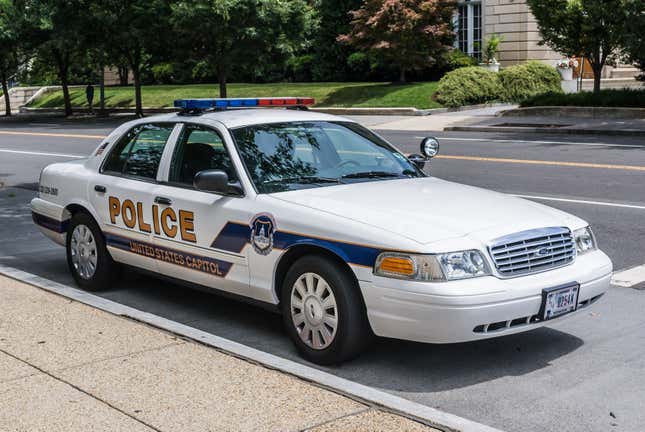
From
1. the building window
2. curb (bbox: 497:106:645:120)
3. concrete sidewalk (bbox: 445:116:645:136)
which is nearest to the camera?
concrete sidewalk (bbox: 445:116:645:136)

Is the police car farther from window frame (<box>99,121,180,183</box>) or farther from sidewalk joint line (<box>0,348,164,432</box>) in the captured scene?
sidewalk joint line (<box>0,348,164,432</box>)

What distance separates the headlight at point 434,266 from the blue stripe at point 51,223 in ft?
12.0

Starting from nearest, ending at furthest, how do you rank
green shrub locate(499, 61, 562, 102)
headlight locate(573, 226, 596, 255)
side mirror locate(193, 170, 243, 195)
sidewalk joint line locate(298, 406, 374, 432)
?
sidewalk joint line locate(298, 406, 374, 432), headlight locate(573, 226, 596, 255), side mirror locate(193, 170, 243, 195), green shrub locate(499, 61, 562, 102)

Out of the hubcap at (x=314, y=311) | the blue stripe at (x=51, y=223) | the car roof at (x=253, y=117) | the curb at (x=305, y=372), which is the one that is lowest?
the curb at (x=305, y=372)

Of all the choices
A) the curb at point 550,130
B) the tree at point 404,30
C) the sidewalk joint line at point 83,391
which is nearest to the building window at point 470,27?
the tree at point 404,30

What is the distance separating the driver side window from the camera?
21.4 feet

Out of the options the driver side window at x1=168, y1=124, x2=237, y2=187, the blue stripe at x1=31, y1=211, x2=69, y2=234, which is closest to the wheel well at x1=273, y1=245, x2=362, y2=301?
the driver side window at x1=168, y1=124, x2=237, y2=187

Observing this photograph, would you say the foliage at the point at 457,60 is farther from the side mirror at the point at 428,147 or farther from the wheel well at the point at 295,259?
the wheel well at the point at 295,259

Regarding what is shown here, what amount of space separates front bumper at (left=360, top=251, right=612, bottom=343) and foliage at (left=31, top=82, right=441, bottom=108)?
2661 cm

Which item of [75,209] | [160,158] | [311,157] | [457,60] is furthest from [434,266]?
[457,60]

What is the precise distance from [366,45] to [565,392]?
3006cm

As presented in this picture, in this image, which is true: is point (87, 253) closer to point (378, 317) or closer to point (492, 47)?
point (378, 317)

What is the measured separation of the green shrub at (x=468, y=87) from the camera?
31.3 meters

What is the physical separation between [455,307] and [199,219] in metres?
2.15
